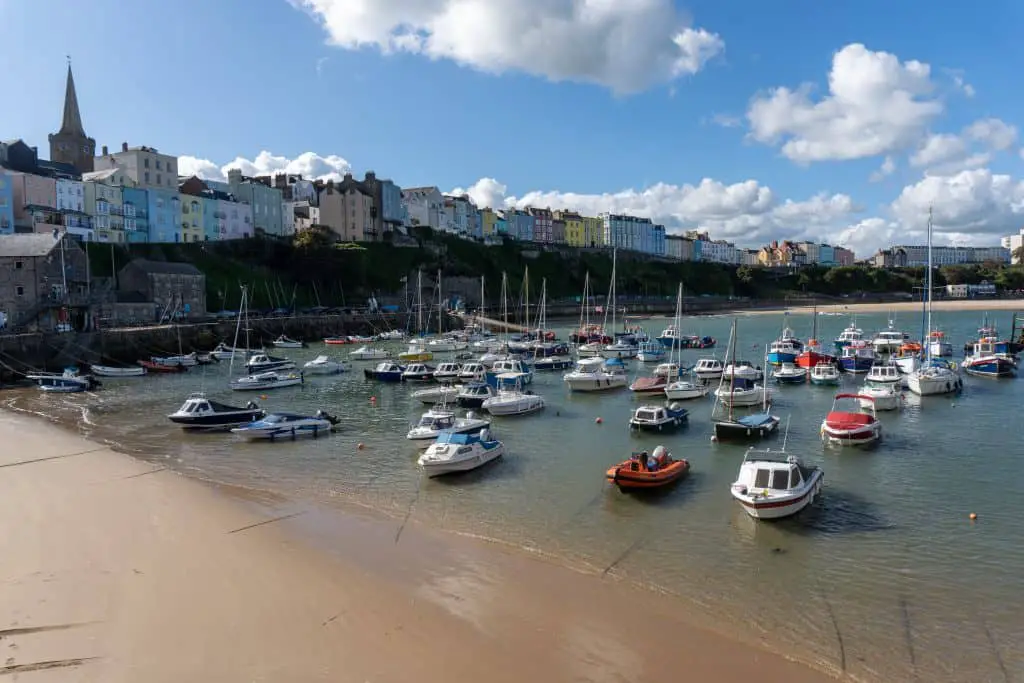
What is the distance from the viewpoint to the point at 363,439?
29562 mm

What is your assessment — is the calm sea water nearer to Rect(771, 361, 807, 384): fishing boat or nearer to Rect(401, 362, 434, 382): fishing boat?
Rect(771, 361, 807, 384): fishing boat

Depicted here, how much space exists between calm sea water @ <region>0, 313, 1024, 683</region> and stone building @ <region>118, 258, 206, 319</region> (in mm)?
36798

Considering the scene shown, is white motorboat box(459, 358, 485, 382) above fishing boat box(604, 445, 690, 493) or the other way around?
above

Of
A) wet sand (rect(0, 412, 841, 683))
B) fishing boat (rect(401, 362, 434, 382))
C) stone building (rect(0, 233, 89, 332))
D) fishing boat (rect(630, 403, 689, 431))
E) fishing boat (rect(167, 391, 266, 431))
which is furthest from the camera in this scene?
stone building (rect(0, 233, 89, 332))

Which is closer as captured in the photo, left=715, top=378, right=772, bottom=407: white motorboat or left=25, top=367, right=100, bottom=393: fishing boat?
left=715, top=378, right=772, bottom=407: white motorboat

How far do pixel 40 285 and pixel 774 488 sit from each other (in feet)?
190

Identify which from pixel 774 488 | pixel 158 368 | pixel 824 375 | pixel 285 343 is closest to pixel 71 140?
pixel 285 343

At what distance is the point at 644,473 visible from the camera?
21062 millimetres

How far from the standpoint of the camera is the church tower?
11206 centimetres

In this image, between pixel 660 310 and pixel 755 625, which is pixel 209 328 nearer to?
pixel 755 625

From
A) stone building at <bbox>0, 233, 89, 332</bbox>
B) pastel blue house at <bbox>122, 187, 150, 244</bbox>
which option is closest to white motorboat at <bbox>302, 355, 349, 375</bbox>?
stone building at <bbox>0, 233, 89, 332</bbox>

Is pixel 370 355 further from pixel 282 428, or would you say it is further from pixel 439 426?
pixel 439 426

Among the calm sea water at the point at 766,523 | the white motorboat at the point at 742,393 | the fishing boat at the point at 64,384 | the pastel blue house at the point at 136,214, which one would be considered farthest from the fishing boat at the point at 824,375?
the pastel blue house at the point at 136,214

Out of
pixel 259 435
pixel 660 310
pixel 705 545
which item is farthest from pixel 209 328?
pixel 660 310
